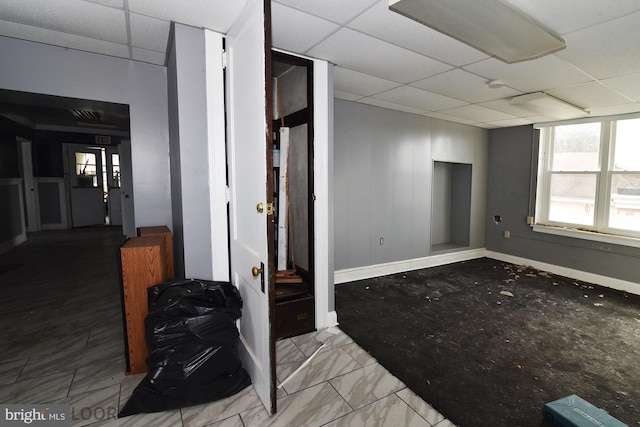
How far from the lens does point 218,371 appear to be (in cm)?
188

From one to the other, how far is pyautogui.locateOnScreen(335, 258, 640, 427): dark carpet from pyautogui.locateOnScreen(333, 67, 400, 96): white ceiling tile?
2517 millimetres

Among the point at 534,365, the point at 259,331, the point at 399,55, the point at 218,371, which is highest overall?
the point at 399,55

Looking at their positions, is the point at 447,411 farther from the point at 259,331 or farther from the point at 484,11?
the point at 484,11

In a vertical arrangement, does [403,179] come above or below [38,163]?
below

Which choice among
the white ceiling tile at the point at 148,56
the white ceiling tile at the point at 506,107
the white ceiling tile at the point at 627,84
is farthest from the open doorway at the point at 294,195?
the white ceiling tile at the point at 627,84

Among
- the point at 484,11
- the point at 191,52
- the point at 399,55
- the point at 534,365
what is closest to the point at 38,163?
the point at 191,52

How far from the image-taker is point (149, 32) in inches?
86.7

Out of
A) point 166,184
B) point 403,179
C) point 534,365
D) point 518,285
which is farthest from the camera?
point 403,179

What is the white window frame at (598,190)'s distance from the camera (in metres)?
4.27

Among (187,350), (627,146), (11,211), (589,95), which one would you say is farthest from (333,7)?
(11,211)

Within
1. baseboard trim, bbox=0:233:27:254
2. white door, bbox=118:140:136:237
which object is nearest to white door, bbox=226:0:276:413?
white door, bbox=118:140:136:237

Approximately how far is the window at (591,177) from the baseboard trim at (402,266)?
1.31 m

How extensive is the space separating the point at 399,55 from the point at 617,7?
1.34 m

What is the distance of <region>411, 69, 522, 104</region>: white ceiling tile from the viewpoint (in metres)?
3.01
